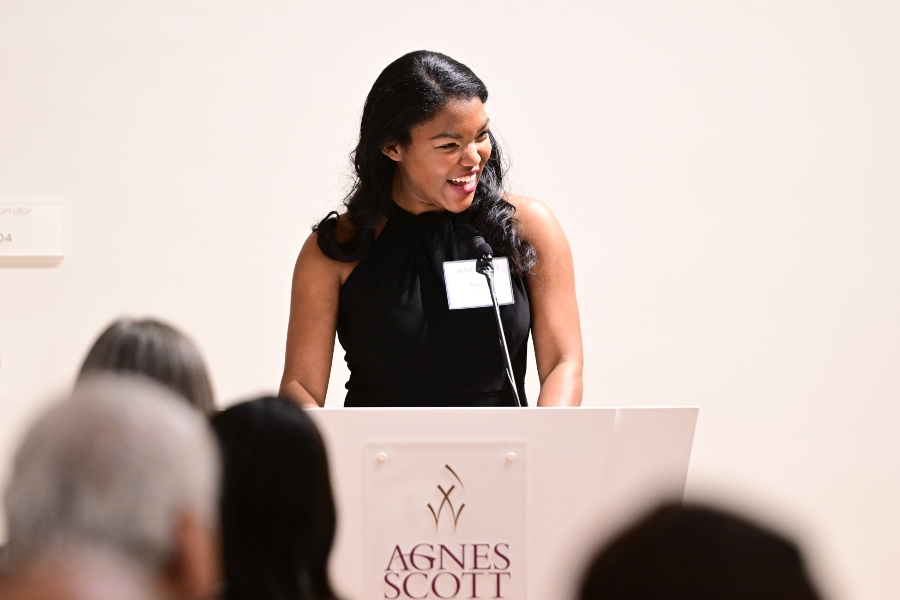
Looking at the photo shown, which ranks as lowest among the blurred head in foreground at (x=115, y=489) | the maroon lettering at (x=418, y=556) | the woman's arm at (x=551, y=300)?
the maroon lettering at (x=418, y=556)

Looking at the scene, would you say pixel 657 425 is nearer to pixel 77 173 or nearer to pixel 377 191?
pixel 377 191

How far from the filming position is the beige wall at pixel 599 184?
11.5 ft

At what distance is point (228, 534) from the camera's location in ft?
3.71

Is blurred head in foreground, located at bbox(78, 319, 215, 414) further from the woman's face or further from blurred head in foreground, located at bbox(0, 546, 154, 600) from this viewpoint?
the woman's face

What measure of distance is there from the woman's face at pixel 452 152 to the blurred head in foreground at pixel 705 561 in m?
1.74

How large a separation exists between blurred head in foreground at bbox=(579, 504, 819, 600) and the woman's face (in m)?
1.74

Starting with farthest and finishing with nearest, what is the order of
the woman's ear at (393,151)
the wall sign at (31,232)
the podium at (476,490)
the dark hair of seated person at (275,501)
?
the wall sign at (31,232) < the woman's ear at (393,151) < the podium at (476,490) < the dark hair of seated person at (275,501)

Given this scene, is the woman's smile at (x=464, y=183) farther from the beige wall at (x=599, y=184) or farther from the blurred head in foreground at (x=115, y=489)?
the blurred head in foreground at (x=115, y=489)

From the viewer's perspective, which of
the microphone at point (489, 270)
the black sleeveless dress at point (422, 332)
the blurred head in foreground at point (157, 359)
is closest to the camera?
the blurred head in foreground at point (157, 359)

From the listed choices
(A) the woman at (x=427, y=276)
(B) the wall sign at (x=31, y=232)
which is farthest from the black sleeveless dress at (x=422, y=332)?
(B) the wall sign at (x=31, y=232)

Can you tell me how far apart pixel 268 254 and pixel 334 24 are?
794 mm

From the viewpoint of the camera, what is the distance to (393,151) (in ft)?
8.03

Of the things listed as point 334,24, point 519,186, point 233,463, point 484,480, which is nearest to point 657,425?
point 484,480

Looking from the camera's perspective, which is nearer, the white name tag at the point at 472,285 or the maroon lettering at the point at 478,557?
the maroon lettering at the point at 478,557
